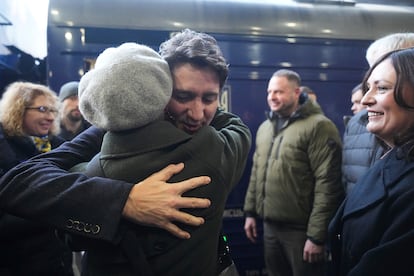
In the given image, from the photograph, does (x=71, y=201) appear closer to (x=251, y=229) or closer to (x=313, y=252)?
(x=313, y=252)

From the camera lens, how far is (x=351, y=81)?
334 cm

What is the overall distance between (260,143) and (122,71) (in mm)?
2165

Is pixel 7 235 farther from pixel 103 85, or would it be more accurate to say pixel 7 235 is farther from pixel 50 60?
pixel 50 60

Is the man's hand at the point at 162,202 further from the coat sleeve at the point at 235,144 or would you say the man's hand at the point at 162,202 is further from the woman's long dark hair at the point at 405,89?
the woman's long dark hair at the point at 405,89

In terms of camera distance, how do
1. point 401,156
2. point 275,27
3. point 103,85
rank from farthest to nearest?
point 275,27, point 401,156, point 103,85

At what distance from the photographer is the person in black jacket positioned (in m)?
1.65

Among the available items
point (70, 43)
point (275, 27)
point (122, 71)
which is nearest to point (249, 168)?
point (275, 27)

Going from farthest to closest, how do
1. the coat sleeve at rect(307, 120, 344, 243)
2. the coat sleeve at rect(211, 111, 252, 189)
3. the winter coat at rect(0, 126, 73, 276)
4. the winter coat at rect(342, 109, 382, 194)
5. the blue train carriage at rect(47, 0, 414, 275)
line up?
1. the blue train carriage at rect(47, 0, 414, 275)
2. the coat sleeve at rect(307, 120, 344, 243)
3. the winter coat at rect(342, 109, 382, 194)
4. the winter coat at rect(0, 126, 73, 276)
5. the coat sleeve at rect(211, 111, 252, 189)

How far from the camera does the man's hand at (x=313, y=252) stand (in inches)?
94.8

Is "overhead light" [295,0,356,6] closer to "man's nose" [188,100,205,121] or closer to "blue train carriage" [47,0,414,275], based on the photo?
"blue train carriage" [47,0,414,275]

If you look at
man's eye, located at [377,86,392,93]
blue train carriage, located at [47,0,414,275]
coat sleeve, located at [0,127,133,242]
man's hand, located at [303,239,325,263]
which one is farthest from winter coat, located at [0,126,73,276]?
man's hand, located at [303,239,325,263]

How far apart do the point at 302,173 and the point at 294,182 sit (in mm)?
88

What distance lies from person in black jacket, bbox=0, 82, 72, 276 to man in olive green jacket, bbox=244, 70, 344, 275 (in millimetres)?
1457

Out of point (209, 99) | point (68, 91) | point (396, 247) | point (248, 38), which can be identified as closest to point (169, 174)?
point (209, 99)
